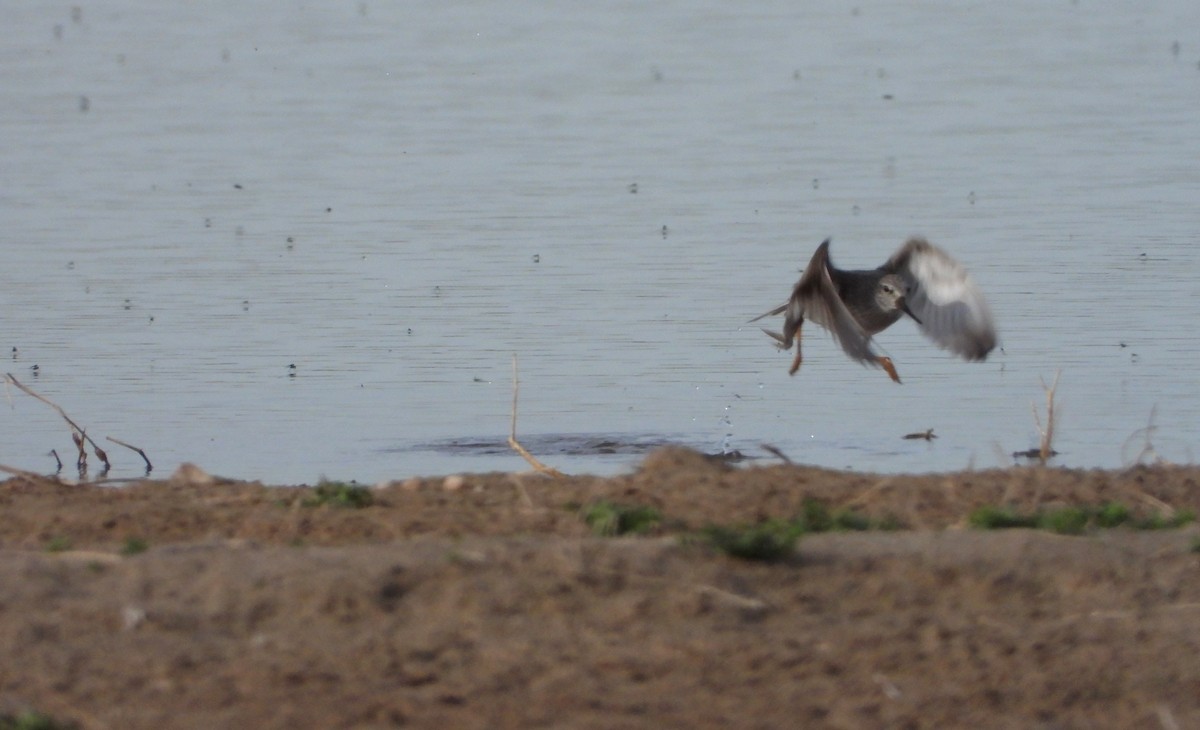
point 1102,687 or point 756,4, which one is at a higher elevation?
point 756,4

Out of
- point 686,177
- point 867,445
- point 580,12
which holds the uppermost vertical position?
point 580,12

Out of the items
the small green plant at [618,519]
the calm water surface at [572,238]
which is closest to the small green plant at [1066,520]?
the small green plant at [618,519]

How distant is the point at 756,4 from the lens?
30656mm

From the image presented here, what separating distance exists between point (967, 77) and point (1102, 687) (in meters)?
18.7

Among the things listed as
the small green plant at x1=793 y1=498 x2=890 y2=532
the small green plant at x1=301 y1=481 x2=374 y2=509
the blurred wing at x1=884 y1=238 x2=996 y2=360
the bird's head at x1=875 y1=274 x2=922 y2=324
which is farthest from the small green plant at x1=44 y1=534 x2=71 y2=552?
the blurred wing at x1=884 y1=238 x2=996 y2=360

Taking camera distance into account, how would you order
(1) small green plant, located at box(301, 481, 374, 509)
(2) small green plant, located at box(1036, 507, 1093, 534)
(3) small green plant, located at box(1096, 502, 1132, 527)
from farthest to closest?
1. (1) small green plant, located at box(301, 481, 374, 509)
2. (3) small green plant, located at box(1096, 502, 1132, 527)
3. (2) small green plant, located at box(1036, 507, 1093, 534)

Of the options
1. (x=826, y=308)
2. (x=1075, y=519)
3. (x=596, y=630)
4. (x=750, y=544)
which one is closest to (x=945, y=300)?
(x=826, y=308)

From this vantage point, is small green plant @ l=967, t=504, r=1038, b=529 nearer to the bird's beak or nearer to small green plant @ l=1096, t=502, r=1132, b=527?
small green plant @ l=1096, t=502, r=1132, b=527

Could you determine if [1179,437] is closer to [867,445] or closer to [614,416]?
[867,445]

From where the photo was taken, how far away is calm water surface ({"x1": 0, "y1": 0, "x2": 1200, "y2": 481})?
1154 cm

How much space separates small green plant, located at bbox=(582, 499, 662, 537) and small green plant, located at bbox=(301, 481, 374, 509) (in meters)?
1.06

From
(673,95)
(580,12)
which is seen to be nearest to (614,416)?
(673,95)

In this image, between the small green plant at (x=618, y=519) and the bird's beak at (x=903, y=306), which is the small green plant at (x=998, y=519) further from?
the bird's beak at (x=903, y=306)

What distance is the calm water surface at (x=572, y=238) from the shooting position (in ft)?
37.9
